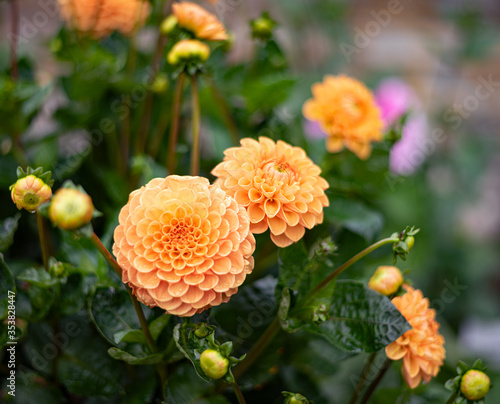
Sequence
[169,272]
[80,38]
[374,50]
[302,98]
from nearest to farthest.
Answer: [169,272], [80,38], [302,98], [374,50]

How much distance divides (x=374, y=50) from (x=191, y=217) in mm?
1592

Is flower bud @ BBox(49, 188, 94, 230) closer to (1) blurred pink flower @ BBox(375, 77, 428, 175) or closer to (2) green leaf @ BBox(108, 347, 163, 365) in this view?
(2) green leaf @ BBox(108, 347, 163, 365)

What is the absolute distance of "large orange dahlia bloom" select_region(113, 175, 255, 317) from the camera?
32cm

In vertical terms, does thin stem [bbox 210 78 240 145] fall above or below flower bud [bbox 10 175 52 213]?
below

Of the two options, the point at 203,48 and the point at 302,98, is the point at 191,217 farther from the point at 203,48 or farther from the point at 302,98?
the point at 302,98

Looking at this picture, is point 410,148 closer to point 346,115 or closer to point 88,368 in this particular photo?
point 346,115

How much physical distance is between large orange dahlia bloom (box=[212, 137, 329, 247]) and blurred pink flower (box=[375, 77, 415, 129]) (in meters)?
0.64

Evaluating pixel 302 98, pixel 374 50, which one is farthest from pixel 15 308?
pixel 374 50

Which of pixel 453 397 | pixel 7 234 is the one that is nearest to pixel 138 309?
pixel 7 234

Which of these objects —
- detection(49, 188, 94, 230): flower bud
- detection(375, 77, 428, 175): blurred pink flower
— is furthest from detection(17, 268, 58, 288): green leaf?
detection(375, 77, 428, 175): blurred pink flower

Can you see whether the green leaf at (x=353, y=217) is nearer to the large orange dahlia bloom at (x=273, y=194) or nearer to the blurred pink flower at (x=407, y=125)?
the large orange dahlia bloom at (x=273, y=194)

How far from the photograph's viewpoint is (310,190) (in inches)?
13.8

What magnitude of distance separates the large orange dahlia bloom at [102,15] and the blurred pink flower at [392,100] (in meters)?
0.52

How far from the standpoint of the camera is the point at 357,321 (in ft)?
1.23
